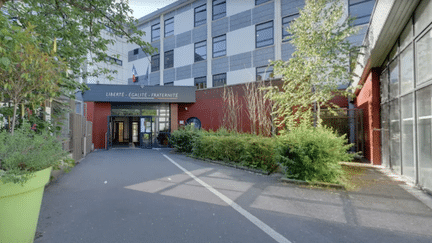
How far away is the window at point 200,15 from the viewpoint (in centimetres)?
2136

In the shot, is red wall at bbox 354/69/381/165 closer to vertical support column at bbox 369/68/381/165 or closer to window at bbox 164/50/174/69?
vertical support column at bbox 369/68/381/165

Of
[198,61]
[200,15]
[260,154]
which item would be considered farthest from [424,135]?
[200,15]

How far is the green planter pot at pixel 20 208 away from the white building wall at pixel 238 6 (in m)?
19.5

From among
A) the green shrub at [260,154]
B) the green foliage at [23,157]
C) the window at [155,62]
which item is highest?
the window at [155,62]

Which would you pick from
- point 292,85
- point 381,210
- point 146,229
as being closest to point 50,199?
point 146,229

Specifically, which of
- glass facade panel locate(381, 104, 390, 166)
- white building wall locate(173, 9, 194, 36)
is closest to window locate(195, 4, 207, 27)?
white building wall locate(173, 9, 194, 36)

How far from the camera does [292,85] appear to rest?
28.4 feet

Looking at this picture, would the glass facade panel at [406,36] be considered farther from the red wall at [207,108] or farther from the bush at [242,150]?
the red wall at [207,108]

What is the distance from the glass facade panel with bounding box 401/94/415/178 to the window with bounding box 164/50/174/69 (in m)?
20.0

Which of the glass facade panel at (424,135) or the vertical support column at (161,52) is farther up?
the vertical support column at (161,52)

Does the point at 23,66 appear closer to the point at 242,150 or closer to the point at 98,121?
the point at 242,150

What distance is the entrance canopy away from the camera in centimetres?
1681

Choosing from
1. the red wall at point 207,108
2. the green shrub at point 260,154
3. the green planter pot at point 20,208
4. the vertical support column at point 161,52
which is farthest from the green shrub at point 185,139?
the vertical support column at point 161,52

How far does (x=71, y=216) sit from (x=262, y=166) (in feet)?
17.0
